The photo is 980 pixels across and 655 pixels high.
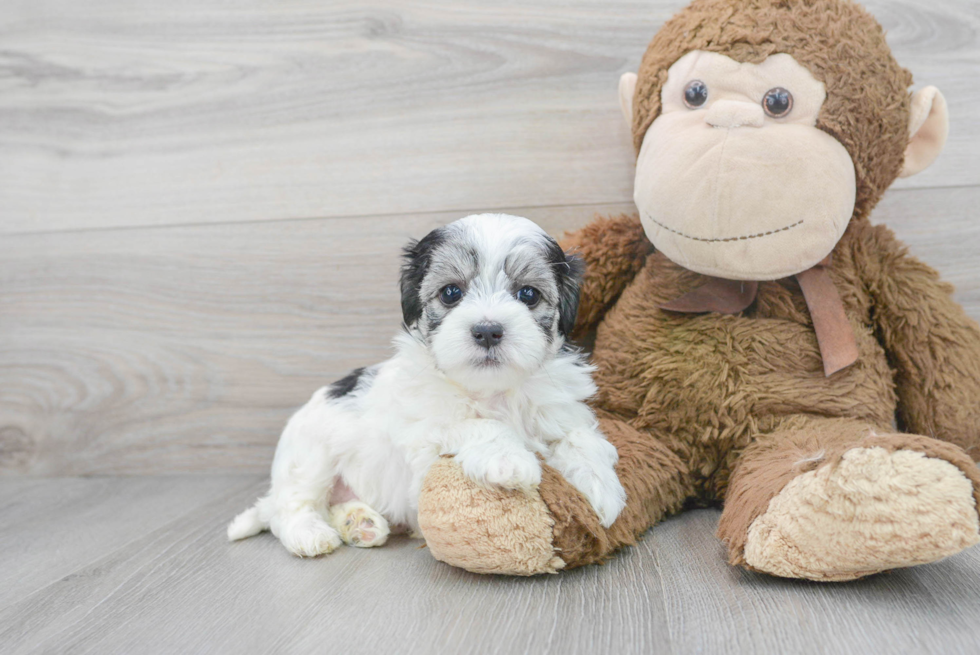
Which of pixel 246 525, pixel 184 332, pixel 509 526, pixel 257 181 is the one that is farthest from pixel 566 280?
pixel 184 332

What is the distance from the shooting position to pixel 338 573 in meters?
1.33

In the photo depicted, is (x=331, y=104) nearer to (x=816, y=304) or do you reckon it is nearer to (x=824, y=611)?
(x=816, y=304)

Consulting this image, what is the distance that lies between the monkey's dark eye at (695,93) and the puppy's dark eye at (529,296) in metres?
0.51

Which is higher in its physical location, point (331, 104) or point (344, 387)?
point (331, 104)

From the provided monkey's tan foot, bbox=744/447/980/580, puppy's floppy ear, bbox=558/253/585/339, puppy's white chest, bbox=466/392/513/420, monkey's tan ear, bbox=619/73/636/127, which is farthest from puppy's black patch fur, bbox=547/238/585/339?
monkey's tan foot, bbox=744/447/980/580

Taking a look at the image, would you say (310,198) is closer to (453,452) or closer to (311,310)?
(311,310)

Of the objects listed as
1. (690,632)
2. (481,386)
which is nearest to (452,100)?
(481,386)

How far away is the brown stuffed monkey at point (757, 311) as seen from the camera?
1.19 metres

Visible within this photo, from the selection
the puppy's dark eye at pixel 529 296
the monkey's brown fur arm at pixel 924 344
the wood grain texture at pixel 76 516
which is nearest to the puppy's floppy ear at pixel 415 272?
the puppy's dark eye at pixel 529 296

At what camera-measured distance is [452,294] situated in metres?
1.35

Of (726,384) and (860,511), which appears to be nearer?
(860,511)

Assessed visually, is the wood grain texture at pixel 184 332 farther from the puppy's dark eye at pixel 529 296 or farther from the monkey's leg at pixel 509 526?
the monkey's leg at pixel 509 526

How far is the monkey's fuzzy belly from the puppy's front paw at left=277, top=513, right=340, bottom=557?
0.68m

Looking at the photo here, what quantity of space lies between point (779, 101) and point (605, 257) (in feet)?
1.64
